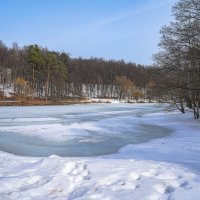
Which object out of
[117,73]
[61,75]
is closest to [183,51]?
Result: [61,75]

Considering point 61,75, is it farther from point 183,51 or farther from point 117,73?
point 183,51

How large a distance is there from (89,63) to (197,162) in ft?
425

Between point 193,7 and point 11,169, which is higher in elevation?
point 193,7

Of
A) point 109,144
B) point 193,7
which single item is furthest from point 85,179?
point 193,7

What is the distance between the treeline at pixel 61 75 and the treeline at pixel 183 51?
26.1 metres

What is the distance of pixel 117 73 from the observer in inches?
5758

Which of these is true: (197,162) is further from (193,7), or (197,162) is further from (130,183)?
(193,7)

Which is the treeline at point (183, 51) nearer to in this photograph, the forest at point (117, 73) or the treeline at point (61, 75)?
the forest at point (117, 73)

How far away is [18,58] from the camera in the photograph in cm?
10669

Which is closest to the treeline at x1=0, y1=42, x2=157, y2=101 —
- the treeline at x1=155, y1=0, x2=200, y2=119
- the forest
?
the forest

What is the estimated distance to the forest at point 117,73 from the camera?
80.6ft

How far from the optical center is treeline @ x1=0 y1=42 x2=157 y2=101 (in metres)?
85.1

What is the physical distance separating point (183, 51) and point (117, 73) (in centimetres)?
12160

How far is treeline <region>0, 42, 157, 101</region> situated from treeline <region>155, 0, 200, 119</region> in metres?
26.1
